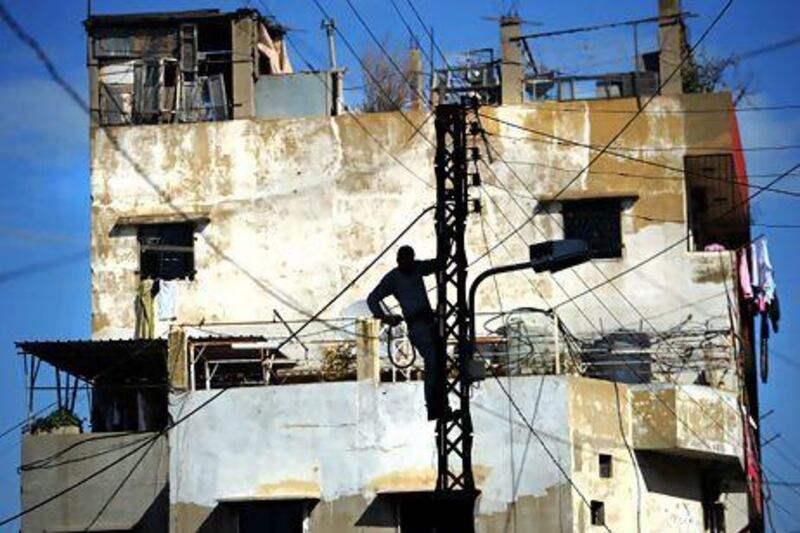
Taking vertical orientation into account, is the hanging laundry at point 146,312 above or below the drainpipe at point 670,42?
below

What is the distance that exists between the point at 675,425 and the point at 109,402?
10693 millimetres

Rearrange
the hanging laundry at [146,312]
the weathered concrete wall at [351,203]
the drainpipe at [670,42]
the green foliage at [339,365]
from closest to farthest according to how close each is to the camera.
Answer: the green foliage at [339,365], the weathered concrete wall at [351,203], the drainpipe at [670,42], the hanging laundry at [146,312]

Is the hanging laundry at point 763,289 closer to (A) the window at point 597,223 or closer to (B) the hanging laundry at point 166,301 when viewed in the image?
(A) the window at point 597,223

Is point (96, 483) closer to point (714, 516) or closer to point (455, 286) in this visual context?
point (714, 516)

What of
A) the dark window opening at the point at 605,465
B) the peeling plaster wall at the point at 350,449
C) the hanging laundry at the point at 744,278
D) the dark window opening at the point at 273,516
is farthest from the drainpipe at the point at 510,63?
the dark window opening at the point at 273,516

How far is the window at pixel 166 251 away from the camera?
42406 millimetres

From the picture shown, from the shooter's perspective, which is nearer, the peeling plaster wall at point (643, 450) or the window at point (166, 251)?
the peeling plaster wall at point (643, 450)

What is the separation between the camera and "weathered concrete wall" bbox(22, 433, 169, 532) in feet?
122

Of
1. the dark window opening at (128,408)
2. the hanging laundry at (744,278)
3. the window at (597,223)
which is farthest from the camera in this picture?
the window at (597,223)

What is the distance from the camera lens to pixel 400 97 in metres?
45.2

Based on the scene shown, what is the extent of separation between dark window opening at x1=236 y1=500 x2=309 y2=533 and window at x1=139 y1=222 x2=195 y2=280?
821 centimetres

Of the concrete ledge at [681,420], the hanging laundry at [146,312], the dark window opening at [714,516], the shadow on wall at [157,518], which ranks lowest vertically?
the dark window opening at [714,516]

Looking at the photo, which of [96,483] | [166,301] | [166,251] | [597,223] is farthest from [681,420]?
[166,251]

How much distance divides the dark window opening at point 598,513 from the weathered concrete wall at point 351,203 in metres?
6.19
